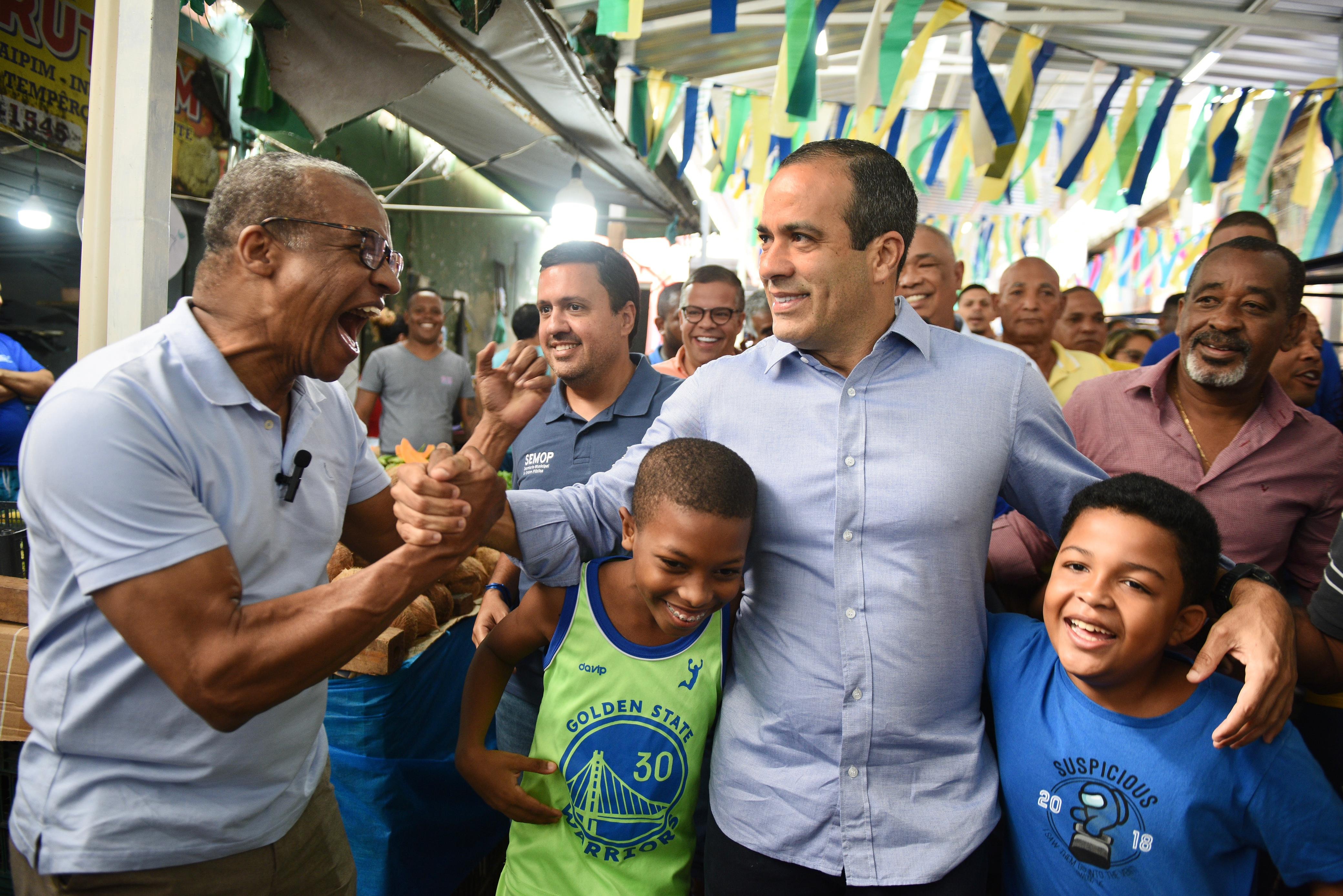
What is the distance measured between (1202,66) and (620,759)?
726cm

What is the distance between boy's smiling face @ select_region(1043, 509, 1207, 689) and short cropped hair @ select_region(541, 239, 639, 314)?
1677 mm

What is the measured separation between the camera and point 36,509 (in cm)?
131

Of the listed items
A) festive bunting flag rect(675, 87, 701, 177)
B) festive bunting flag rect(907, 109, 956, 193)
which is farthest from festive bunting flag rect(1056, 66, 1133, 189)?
festive bunting flag rect(675, 87, 701, 177)

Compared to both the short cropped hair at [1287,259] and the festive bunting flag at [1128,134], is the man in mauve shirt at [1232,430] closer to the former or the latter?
the short cropped hair at [1287,259]

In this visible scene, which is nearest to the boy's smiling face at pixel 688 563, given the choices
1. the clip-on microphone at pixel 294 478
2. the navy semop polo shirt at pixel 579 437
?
the clip-on microphone at pixel 294 478

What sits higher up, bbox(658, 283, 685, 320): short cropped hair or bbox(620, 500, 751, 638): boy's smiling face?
bbox(658, 283, 685, 320): short cropped hair

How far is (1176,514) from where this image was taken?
1.57 m

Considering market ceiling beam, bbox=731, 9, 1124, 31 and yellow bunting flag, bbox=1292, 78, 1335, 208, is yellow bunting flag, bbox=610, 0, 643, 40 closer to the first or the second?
market ceiling beam, bbox=731, 9, 1124, 31

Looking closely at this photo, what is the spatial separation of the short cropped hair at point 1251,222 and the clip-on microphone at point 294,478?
149 inches

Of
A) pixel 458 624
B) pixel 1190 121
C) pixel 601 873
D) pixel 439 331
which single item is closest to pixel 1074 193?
pixel 1190 121

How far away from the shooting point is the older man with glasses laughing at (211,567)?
49.4 inches

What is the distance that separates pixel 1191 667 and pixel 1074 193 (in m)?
10.2

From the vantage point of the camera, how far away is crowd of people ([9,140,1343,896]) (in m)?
1.37

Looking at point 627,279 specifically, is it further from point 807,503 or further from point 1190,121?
point 1190,121
